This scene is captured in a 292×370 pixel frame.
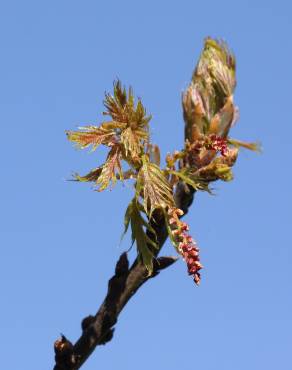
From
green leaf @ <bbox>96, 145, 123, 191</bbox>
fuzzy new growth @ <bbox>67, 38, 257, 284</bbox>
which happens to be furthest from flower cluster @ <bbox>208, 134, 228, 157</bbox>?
green leaf @ <bbox>96, 145, 123, 191</bbox>

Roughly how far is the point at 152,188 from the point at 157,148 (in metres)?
0.23

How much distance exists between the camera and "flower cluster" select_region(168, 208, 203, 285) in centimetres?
228

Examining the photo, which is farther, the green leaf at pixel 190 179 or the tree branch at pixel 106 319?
the green leaf at pixel 190 179

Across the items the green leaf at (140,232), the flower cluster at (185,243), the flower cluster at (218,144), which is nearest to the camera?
the flower cluster at (185,243)

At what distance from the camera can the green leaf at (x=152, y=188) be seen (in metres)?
2.53

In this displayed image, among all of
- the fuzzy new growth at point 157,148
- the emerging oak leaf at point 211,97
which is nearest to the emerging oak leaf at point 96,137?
the fuzzy new growth at point 157,148

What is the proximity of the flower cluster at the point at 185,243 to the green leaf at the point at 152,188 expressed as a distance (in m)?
0.06

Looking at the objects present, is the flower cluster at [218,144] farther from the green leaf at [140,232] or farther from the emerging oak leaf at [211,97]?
the green leaf at [140,232]

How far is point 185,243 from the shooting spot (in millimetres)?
2379

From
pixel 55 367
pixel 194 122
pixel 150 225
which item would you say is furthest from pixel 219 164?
pixel 55 367

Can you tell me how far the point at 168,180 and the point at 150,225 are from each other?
209 mm

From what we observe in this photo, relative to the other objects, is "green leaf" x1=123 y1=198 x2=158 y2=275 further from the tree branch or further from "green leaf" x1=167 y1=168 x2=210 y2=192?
"green leaf" x1=167 y1=168 x2=210 y2=192

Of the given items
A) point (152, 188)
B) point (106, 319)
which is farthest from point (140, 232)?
point (106, 319)

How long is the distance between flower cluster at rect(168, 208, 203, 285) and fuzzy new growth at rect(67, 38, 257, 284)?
54 mm
